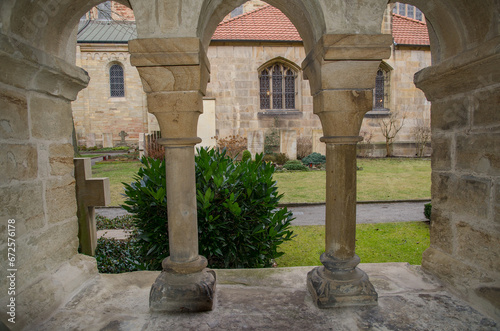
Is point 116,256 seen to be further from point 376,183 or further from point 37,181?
point 376,183

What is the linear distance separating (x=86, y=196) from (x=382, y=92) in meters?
14.0

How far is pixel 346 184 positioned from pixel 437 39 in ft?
4.31

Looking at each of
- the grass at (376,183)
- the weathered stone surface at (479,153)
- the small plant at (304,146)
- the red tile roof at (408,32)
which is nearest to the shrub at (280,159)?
the small plant at (304,146)

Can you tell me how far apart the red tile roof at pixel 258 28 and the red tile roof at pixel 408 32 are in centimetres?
473

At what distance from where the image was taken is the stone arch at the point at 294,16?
75.1 inches

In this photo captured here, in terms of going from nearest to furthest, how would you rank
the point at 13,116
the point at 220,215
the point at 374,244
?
the point at 13,116, the point at 220,215, the point at 374,244

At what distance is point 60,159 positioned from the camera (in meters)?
2.23

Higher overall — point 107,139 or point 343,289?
point 107,139

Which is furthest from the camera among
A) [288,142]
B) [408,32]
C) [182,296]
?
[408,32]

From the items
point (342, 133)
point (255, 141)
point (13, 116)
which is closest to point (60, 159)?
point (13, 116)

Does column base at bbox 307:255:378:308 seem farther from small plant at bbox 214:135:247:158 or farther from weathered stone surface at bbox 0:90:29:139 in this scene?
small plant at bbox 214:135:247:158

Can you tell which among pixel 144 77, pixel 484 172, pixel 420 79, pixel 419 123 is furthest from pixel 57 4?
pixel 419 123

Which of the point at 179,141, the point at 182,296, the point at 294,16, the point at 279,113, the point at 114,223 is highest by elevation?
the point at 279,113

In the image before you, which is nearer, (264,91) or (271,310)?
(271,310)
